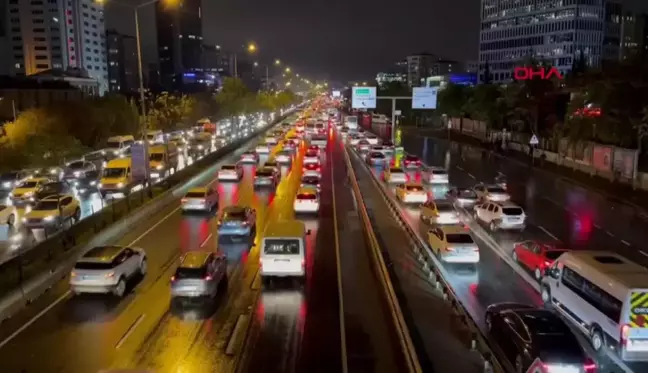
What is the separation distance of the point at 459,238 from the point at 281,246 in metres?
7.05

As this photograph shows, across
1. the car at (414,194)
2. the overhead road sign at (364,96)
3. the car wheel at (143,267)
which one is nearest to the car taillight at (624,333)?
the car wheel at (143,267)

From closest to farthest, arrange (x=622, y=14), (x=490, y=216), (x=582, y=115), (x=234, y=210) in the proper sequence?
(x=234, y=210), (x=490, y=216), (x=582, y=115), (x=622, y=14)

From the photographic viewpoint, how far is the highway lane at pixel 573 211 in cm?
2723

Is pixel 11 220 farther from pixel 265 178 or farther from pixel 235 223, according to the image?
pixel 265 178

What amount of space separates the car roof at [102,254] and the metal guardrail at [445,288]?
10742 mm

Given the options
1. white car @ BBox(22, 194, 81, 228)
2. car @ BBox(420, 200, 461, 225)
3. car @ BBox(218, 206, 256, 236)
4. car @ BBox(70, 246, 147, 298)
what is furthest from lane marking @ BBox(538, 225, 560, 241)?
white car @ BBox(22, 194, 81, 228)

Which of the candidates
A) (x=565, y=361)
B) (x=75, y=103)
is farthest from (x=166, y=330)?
(x=75, y=103)

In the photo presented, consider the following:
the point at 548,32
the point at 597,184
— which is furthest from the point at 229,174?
the point at 548,32

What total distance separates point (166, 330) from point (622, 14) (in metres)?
162

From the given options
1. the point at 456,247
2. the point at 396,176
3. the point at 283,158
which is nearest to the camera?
the point at 456,247

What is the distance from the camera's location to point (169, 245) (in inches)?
1011

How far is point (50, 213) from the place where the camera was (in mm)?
28453

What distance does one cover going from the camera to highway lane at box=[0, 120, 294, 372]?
14.7m

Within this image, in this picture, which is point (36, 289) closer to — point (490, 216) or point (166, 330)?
point (166, 330)
